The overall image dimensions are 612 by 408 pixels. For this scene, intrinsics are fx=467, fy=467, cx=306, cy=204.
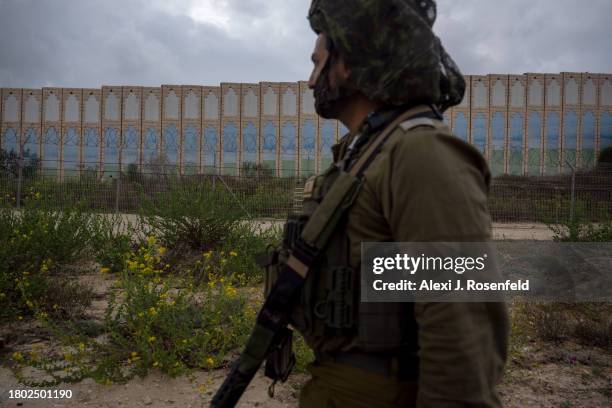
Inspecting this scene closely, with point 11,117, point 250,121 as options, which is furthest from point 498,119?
point 11,117

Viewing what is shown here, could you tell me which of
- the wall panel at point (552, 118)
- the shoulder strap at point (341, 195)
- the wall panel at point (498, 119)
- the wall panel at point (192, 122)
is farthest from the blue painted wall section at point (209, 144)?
the shoulder strap at point (341, 195)

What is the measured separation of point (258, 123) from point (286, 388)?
26.8 m

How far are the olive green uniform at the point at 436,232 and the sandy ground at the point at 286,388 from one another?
2103mm

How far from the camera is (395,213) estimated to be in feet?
3.73

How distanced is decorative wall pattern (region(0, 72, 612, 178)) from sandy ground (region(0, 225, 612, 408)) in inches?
966

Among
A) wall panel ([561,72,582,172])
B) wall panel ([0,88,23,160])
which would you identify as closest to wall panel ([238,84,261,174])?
wall panel ([0,88,23,160])

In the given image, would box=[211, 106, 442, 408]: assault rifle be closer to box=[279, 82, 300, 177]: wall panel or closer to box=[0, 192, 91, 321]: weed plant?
box=[0, 192, 91, 321]: weed plant

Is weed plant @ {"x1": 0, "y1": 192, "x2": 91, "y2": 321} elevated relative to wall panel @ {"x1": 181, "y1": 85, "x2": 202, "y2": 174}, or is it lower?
lower

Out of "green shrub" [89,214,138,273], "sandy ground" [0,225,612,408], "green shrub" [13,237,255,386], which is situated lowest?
"sandy ground" [0,225,612,408]

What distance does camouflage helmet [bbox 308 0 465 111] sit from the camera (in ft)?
4.22

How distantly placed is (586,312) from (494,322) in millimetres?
4498

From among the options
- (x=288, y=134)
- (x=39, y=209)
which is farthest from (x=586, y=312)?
(x=288, y=134)

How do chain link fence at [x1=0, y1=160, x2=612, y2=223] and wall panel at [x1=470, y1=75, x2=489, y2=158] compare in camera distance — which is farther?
wall panel at [x1=470, y1=75, x2=489, y2=158]

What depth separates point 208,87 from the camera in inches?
1158
